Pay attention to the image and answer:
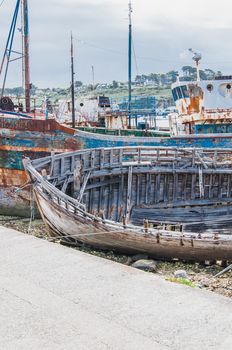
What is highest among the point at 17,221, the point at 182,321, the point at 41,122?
the point at 41,122

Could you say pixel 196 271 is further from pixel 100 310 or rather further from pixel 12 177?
pixel 12 177

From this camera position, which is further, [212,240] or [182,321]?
[212,240]

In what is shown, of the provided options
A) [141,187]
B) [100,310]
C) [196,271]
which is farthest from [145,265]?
[141,187]

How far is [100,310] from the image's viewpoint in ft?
18.6

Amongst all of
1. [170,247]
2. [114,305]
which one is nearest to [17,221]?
[170,247]

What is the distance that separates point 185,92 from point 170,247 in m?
13.4

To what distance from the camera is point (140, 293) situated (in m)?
6.25

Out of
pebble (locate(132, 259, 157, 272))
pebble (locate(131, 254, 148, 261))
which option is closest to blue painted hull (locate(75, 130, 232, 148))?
pebble (locate(131, 254, 148, 261))

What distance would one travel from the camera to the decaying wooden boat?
1275cm

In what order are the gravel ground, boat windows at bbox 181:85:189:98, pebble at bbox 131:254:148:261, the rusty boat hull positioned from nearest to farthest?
the gravel ground → pebble at bbox 131:254:148:261 → the rusty boat hull → boat windows at bbox 181:85:189:98

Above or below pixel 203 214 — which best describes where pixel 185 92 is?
above

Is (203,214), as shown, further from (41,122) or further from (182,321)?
(182,321)

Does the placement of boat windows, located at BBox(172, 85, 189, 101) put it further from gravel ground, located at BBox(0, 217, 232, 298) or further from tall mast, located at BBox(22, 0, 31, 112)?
gravel ground, located at BBox(0, 217, 232, 298)

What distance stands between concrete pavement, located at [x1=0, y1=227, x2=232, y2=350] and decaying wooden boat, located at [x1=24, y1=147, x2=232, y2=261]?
15.3 feet
